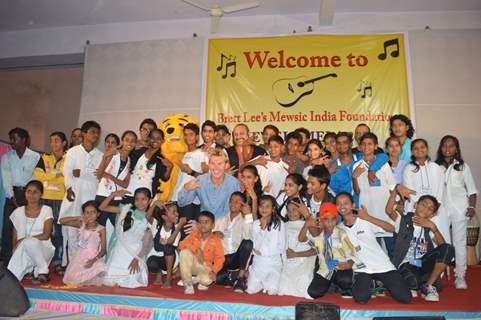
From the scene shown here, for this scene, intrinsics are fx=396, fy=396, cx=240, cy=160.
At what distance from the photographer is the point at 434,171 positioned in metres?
4.01

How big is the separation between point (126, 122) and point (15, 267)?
3.61 m

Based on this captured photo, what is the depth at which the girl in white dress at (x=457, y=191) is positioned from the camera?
13.1 feet

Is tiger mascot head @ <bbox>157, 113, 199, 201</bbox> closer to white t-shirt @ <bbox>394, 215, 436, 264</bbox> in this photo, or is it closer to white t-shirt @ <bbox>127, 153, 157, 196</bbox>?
white t-shirt @ <bbox>127, 153, 157, 196</bbox>

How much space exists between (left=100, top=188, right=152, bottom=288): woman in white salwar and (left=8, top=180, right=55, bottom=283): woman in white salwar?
1.99 feet

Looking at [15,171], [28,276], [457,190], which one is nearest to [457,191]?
[457,190]

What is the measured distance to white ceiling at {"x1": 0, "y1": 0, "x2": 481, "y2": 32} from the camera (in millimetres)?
6582

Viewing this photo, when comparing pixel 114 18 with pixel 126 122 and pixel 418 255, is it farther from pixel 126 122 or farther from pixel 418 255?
pixel 418 255

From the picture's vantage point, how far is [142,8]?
6914 mm

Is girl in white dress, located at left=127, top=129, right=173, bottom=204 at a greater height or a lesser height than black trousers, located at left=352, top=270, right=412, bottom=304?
greater

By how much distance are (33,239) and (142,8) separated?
454cm

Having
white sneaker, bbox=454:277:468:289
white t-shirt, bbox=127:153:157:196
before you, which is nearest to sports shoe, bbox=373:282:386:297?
white sneaker, bbox=454:277:468:289

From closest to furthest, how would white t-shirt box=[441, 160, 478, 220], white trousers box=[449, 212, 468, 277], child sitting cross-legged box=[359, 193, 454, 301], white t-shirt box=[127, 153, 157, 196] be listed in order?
child sitting cross-legged box=[359, 193, 454, 301]
white trousers box=[449, 212, 468, 277]
white t-shirt box=[441, 160, 478, 220]
white t-shirt box=[127, 153, 157, 196]

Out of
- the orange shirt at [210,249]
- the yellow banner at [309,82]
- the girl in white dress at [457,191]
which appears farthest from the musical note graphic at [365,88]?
the orange shirt at [210,249]

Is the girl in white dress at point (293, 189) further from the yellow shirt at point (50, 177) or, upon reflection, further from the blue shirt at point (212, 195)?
the yellow shirt at point (50, 177)
